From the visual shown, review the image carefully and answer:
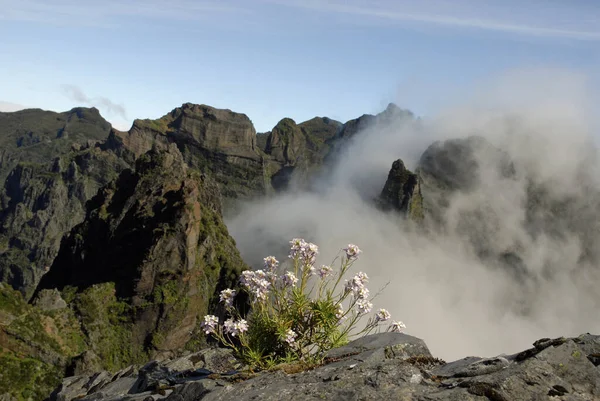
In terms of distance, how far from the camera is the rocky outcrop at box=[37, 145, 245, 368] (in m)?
96.4

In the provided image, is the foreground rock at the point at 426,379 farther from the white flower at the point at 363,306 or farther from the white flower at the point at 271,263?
the white flower at the point at 271,263

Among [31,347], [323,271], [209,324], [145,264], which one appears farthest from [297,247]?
[145,264]

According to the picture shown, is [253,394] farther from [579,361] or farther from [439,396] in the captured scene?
[579,361]

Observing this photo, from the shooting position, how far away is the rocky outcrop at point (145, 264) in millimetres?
96375

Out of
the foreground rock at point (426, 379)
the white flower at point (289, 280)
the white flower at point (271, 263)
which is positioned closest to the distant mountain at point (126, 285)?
the white flower at point (271, 263)

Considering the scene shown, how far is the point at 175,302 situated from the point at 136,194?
113 ft

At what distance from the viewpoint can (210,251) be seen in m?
114

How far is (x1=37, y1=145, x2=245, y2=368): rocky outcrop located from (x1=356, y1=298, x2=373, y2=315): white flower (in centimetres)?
8673

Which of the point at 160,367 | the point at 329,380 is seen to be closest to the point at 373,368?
the point at 329,380

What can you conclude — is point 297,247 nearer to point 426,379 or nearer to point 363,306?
point 363,306

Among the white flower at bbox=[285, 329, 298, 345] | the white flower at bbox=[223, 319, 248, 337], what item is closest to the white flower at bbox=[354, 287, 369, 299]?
the white flower at bbox=[285, 329, 298, 345]

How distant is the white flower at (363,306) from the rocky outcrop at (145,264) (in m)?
86.7

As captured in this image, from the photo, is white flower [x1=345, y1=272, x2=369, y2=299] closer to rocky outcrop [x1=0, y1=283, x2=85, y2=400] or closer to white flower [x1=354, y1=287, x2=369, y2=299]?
white flower [x1=354, y1=287, x2=369, y2=299]

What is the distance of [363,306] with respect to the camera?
537 inches
